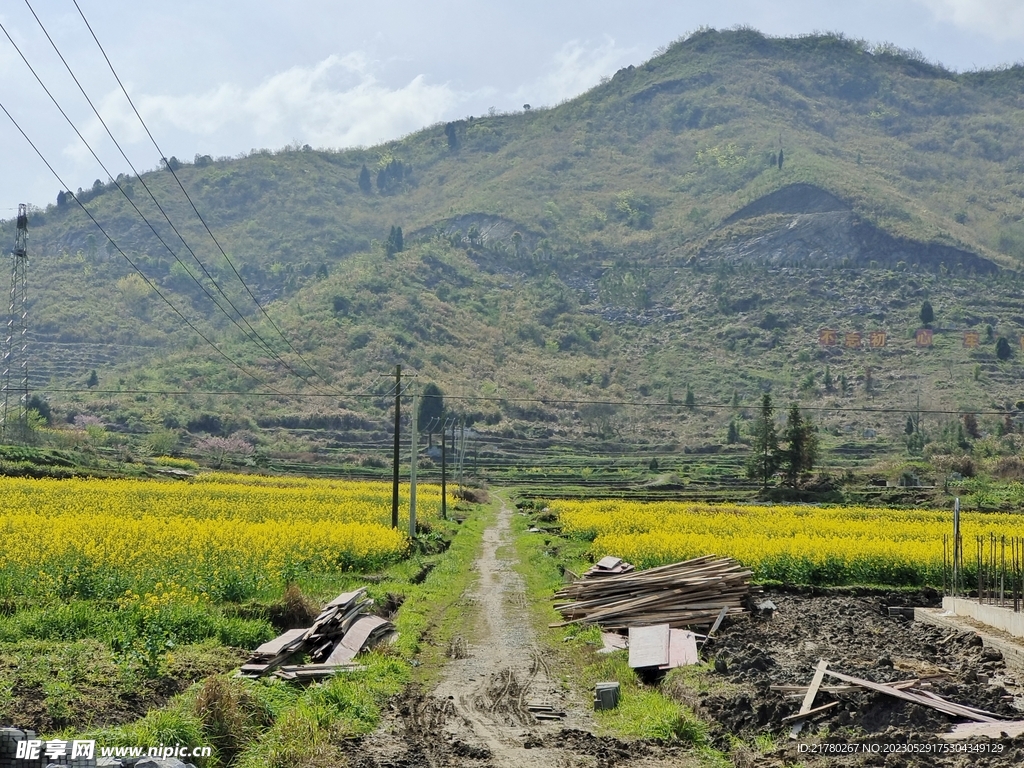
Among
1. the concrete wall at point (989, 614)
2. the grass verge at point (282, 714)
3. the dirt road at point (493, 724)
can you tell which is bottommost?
the concrete wall at point (989, 614)

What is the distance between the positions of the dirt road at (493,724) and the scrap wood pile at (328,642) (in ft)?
4.52

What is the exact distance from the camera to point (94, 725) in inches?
424

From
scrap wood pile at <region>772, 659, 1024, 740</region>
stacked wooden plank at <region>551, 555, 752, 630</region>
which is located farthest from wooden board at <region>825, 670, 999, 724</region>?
stacked wooden plank at <region>551, 555, 752, 630</region>

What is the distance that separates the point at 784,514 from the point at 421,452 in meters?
75.7

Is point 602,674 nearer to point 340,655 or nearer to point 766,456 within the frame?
point 340,655

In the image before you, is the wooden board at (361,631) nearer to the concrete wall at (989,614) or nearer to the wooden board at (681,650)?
the wooden board at (681,650)

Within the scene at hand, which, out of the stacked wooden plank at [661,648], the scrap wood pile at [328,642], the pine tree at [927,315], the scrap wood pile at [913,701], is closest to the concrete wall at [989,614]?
the stacked wooden plank at [661,648]

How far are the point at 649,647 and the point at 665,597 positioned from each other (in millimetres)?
3743

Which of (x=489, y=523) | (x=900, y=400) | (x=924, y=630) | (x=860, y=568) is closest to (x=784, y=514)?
(x=489, y=523)

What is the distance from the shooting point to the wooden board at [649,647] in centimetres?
1616

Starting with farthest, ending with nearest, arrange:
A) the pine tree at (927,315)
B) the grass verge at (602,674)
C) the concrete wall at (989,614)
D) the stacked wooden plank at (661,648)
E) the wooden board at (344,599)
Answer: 1. the pine tree at (927,315)
2. the concrete wall at (989,614)
3. the wooden board at (344,599)
4. the stacked wooden plank at (661,648)
5. the grass verge at (602,674)

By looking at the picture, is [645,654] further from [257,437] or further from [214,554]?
[257,437]

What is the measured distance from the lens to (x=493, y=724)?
13023 millimetres

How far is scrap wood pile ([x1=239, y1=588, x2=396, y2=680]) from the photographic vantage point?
14.2m
